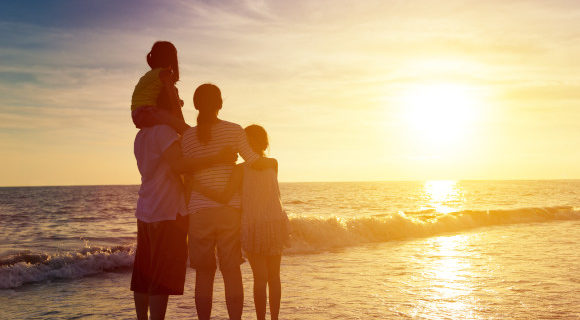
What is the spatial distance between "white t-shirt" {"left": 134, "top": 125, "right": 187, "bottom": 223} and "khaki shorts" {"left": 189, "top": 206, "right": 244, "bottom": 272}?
23 centimetres

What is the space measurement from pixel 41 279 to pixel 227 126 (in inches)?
295

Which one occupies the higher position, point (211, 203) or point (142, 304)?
point (211, 203)

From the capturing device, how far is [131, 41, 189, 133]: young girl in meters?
3.64

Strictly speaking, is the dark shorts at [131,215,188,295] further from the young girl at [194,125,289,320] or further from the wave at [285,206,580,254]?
the wave at [285,206,580,254]

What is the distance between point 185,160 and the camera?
3744 mm

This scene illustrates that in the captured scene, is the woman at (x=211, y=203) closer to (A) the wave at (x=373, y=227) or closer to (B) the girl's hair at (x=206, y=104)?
(B) the girl's hair at (x=206, y=104)

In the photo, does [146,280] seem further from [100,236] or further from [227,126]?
[100,236]

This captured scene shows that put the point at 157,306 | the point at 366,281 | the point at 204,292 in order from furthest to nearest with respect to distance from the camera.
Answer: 1. the point at 366,281
2. the point at 204,292
3. the point at 157,306

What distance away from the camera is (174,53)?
3752mm

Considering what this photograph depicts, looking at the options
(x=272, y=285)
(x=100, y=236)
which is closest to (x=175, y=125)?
(x=272, y=285)

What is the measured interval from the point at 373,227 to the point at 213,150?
45.9 ft

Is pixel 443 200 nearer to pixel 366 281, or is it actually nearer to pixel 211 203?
pixel 366 281

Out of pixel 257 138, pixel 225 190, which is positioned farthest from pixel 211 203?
pixel 257 138

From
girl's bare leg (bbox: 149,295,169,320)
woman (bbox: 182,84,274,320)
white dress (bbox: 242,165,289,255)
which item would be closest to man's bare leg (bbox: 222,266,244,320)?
woman (bbox: 182,84,274,320)
